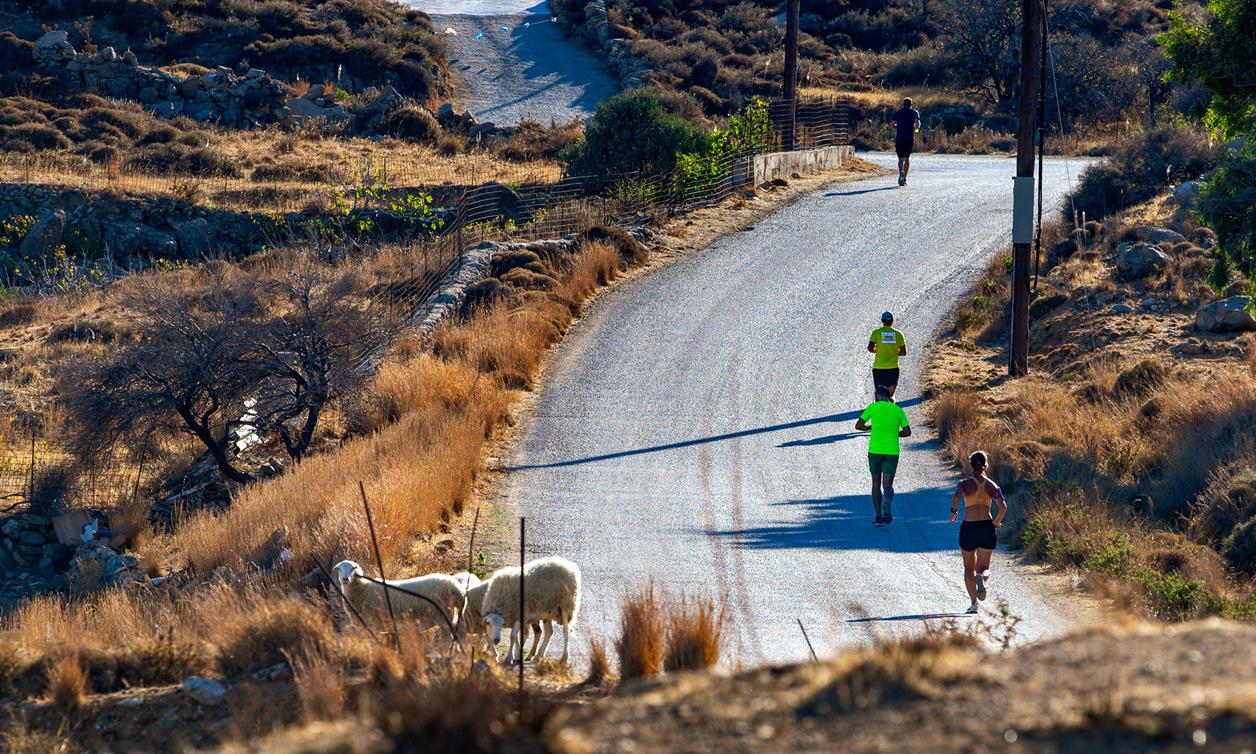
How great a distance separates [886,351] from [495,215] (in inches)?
666

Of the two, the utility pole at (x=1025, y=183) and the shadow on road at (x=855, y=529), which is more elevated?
the utility pole at (x=1025, y=183)

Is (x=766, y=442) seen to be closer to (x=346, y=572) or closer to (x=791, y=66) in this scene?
(x=346, y=572)

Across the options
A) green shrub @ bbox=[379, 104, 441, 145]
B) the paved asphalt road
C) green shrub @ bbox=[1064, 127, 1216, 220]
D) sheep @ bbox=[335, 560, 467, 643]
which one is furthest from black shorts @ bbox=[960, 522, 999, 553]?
the paved asphalt road

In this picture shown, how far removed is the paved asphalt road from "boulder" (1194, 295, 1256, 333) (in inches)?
1334

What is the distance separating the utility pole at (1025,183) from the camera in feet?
63.9

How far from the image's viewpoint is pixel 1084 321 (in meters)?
22.3

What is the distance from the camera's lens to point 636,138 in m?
32.8

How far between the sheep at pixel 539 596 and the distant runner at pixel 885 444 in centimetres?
525

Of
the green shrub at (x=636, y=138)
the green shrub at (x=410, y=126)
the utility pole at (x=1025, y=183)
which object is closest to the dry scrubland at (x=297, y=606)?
the utility pole at (x=1025, y=183)

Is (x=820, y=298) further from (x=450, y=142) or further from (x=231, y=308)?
(x=450, y=142)

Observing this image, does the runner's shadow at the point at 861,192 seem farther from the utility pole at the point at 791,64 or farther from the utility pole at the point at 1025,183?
the utility pole at the point at 1025,183

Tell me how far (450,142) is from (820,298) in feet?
80.9

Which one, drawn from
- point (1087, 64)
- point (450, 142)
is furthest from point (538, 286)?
point (1087, 64)

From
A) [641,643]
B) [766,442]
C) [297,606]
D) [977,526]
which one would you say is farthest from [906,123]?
[297,606]
